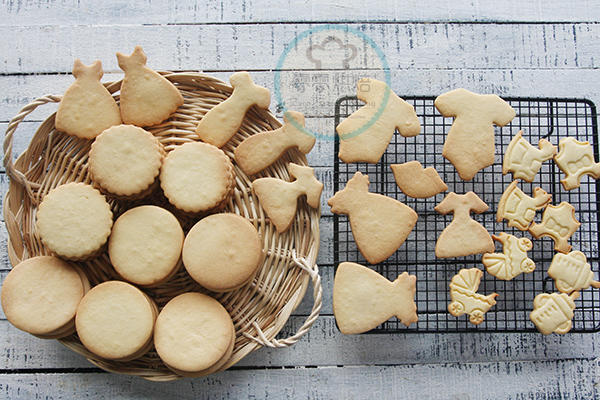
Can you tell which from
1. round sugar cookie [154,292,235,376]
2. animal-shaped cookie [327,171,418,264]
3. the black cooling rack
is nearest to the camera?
round sugar cookie [154,292,235,376]

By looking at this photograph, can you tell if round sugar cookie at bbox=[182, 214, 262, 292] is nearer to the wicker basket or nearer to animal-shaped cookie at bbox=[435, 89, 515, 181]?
the wicker basket

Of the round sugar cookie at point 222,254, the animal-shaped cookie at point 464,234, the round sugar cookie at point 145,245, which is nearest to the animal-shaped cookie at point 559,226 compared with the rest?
the animal-shaped cookie at point 464,234

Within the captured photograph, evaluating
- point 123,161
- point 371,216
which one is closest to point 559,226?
point 371,216

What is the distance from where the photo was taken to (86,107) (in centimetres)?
122

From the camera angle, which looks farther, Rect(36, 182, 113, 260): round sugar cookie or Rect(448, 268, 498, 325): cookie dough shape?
Rect(448, 268, 498, 325): cookie dough shape

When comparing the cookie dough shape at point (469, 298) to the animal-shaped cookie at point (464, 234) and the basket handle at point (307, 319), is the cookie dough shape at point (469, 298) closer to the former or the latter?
the animal-shaped cookie at point (464, 234)

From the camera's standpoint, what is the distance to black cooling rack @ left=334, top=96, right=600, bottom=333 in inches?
54.9

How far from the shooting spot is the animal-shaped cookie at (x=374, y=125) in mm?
1282

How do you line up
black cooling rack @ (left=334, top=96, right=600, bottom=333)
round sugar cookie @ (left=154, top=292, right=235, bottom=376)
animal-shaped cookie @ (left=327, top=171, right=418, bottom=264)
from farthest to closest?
1. black cooling rack @ (left=334, top=96, right=600, bottom=333)
2. animal-shaped cookie @ (left=327, top=171, right=418, bottom=264)
3. round sugar cookie @ (left=154, top=292, right=235, bottom=376)

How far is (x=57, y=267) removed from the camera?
1200mm

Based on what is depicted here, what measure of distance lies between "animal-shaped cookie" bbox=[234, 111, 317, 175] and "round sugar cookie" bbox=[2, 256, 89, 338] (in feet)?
1.75

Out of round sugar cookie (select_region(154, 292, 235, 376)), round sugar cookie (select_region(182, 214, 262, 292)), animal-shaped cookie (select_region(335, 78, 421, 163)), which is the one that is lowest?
round sugar cookie (select_region(154, 292, 235, 376))

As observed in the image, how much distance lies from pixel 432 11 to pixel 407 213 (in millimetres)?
673

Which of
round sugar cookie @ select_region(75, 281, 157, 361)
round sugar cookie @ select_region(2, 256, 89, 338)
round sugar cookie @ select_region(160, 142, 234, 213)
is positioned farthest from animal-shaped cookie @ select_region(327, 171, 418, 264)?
round sugar cookie @ select_region(2, 256, 89, 338)
